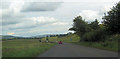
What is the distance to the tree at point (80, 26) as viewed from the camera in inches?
3022

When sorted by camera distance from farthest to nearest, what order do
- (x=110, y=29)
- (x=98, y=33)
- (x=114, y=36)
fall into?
(x=98, y=33)
(x=114, y=36)
(x=110, y=29)

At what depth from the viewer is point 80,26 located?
255 ft

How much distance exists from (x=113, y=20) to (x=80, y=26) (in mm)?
42187

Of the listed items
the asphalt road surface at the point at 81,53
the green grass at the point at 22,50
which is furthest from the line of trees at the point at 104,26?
the green grass at the point at 22,50

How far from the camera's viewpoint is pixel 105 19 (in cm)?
3819

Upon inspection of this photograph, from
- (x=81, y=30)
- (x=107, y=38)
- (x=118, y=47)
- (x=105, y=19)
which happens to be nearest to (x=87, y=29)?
(x=81, y=30)

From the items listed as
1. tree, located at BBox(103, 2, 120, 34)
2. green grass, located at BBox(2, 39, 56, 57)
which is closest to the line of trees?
tree, located at BBox(103, 2, 120, 34)

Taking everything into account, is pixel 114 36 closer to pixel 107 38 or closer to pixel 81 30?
pixel 107 38

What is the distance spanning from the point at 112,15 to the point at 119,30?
9.69 feet

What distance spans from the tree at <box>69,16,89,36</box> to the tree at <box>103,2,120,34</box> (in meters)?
38.2

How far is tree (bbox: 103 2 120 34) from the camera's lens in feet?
115

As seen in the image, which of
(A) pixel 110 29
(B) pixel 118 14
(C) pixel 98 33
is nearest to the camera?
(B) pixel 118 14

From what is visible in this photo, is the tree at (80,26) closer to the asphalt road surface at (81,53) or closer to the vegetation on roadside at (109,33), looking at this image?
the vegetation on roadside at (109,33)

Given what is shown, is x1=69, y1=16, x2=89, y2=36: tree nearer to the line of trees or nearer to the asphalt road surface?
the line of trees
